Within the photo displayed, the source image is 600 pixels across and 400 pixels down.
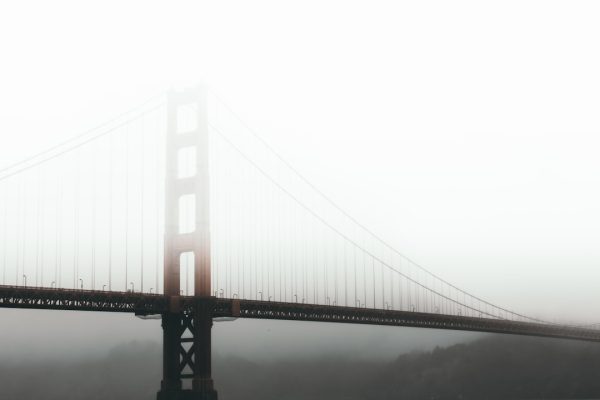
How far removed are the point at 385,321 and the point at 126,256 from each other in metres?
28.1

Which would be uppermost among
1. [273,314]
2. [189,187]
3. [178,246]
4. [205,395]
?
[189,187]

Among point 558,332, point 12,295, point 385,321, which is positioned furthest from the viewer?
point 558,332

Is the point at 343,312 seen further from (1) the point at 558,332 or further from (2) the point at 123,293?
(1) the point at 558,332

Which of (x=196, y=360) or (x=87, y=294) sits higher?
(x=87, y=294)

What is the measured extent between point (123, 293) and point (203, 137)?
12233 millimetres

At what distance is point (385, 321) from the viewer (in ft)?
252

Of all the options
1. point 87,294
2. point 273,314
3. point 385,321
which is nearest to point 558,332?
point 385,321

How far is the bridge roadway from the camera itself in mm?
50000

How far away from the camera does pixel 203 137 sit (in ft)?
199

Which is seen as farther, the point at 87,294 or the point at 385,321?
the point at 385,321

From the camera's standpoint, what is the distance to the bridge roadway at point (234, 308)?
50000 mm

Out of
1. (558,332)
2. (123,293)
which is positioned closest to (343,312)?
(123,293)

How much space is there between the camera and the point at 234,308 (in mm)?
59781

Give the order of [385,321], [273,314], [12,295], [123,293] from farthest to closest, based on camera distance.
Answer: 1. [385,321]
2. [273,314]
3. [123,293]
4. [12,295]
